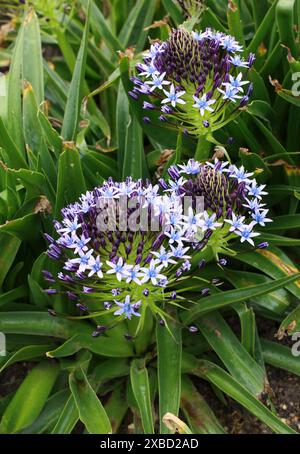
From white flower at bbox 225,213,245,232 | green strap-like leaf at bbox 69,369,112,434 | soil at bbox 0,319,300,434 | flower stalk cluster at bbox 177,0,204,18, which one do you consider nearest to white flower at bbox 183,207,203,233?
white flower at bbox 225,213,245,232

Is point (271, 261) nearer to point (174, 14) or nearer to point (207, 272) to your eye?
point (207, 272)

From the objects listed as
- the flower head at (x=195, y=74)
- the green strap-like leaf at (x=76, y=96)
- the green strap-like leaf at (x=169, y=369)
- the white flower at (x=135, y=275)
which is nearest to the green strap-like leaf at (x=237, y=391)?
the green strap-like leaf at (x=169, y=369)

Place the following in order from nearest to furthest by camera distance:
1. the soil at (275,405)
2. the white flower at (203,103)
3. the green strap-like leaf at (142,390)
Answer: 1. the white flower at (203,103)
2. the green strap-like leaf at (142,390)
3. the soil at (275,405)

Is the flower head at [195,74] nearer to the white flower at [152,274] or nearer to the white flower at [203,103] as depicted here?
the white flower at [203,103]

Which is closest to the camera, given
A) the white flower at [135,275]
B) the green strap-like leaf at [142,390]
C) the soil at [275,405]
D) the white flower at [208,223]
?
the white flower at [135,275]

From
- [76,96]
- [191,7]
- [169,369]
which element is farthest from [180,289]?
[191,7]

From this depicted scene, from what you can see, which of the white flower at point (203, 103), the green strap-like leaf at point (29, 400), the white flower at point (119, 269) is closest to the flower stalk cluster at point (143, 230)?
the white flower at point (119, 269)

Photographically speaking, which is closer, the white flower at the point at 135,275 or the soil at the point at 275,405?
the white flower at the point at 135,275

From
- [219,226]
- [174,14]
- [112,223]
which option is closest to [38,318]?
[112,223]

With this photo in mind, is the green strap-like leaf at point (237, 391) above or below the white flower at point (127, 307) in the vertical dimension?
below

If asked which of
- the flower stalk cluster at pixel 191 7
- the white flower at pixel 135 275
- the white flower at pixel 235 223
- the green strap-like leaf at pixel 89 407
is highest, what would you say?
the flower stalk cluster at pixel 191 7

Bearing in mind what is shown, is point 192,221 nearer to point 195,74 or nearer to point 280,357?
point 195,74
